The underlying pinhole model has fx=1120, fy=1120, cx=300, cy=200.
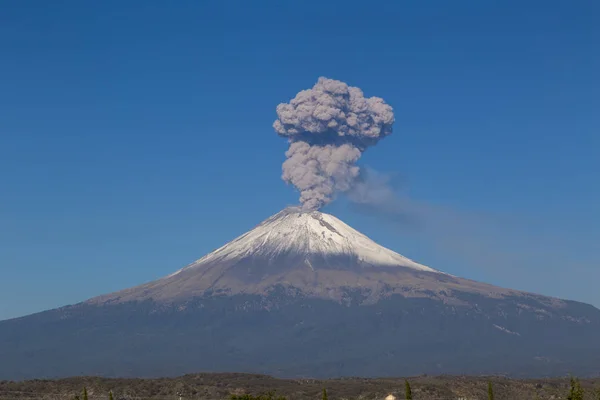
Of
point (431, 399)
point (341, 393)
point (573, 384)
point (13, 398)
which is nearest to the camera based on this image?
point (573, 384)

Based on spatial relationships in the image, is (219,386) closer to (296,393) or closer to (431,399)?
(296,393)

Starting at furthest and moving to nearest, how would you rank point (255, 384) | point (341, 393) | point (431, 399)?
point (255, 384), point (341, 393), point (431, 399)

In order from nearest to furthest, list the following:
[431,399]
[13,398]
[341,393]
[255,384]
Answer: [13,398], [431,399], [341,393], [255,384]

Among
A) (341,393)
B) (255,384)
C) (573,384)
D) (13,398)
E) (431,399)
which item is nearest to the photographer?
(573,384)

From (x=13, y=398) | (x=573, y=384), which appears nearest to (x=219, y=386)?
(x=13, y=398)

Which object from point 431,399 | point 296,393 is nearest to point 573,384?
point 431,399

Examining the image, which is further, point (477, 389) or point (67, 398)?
point (477, 389)

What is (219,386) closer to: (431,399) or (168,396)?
(168,396)

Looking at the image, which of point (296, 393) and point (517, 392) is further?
point (517, 392)
